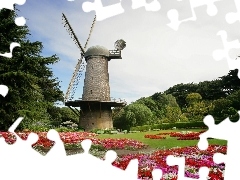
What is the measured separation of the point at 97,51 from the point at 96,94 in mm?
4719

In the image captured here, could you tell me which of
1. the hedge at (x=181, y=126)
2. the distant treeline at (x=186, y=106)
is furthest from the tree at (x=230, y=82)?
the hedge at (x=181, y=126)

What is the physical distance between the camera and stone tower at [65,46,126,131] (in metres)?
38.0

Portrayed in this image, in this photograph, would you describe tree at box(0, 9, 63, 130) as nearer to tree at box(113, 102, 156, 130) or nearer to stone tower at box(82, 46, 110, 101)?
stone tower at box(82, 46, 110, 101)

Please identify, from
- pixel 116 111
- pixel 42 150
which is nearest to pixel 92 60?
pixel 116 111

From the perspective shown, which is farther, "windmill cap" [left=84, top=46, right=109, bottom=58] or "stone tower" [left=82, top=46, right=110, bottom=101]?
"windmill cap" [left=84, top=46, right=109, bottom=58]

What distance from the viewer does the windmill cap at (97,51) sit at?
1543 inches

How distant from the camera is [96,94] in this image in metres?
37.9

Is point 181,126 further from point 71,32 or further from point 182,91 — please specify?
point 182,91

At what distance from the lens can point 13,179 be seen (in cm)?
627

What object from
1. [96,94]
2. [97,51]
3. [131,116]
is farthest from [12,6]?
[131,116]

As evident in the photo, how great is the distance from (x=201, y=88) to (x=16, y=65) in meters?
57.3

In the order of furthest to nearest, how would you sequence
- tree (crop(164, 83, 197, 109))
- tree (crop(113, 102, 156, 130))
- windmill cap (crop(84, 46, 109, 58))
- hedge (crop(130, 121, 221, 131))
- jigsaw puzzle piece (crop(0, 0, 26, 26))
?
tree (crop(164, 83, 197, 109)) < tree (crop(113, 102, 156, 130)) < windmill cap (crop(84, 46, 109, 58)) < hedge (crop(130, 121, 221, 131)) < jigsaw puzzle piece (crop(0, 0, 26, 26))

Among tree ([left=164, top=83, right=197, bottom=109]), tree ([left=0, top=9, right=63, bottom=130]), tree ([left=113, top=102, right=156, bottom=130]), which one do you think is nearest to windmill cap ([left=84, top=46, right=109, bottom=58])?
tree ([left=113, top=102, right=156, bottom=130])

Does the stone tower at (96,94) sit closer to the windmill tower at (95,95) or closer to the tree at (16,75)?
the windmill tower at (95,95)
